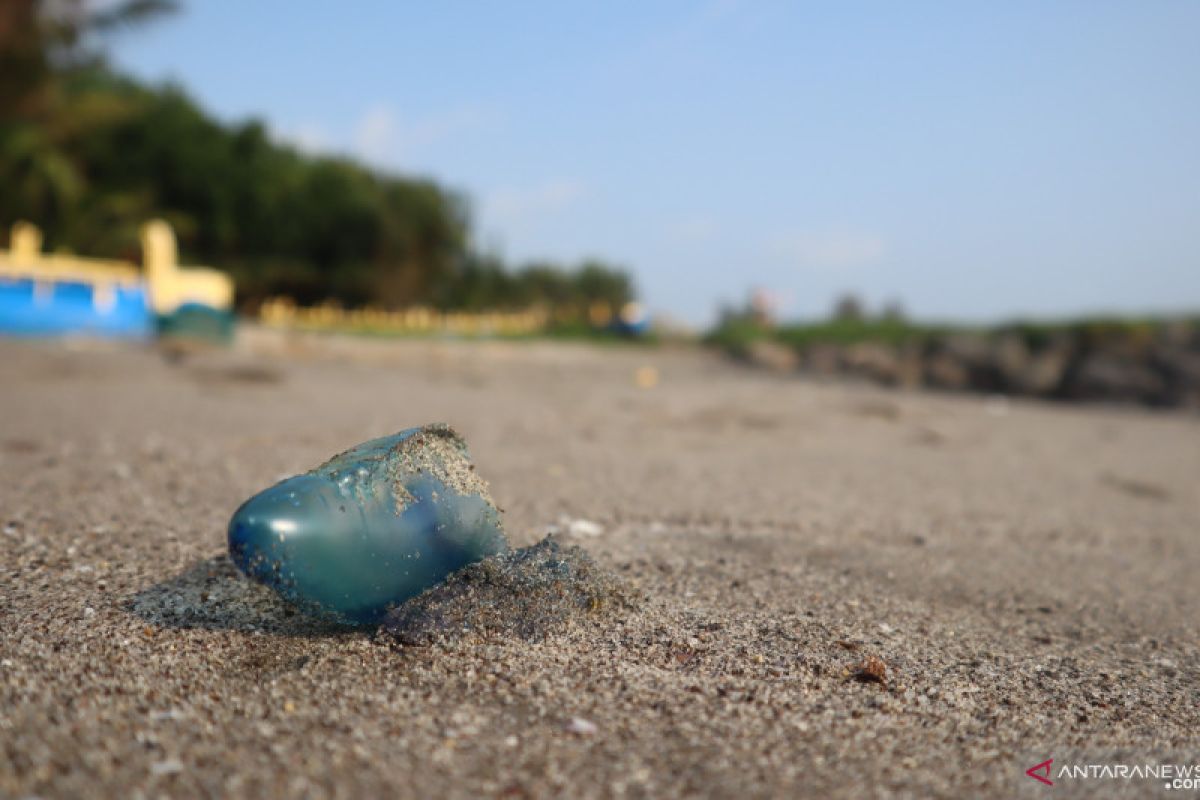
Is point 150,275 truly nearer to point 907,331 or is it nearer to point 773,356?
point 773,356

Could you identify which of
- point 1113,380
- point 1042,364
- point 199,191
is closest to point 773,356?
point 1042,364

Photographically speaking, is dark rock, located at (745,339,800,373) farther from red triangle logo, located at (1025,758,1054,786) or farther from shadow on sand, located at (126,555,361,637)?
red triangle logo, located at (1025,758,1054,786)

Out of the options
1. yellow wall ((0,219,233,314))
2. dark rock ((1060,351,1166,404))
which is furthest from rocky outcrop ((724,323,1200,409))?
yellow wall ((0,219,233,314))

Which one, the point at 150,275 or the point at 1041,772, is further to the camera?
the point at 150,275

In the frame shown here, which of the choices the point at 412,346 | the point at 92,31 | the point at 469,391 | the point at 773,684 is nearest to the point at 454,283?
the point at 92,31

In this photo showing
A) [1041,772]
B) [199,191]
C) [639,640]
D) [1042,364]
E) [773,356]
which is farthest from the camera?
[199,191]

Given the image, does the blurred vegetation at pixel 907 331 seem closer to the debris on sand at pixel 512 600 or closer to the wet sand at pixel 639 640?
the wet sand at pixel 639 640

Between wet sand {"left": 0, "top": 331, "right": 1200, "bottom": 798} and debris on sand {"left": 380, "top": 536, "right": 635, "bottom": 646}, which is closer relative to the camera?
wet sand {"left": 0, "top": 331, "right": 1200, "bottom": 798}
